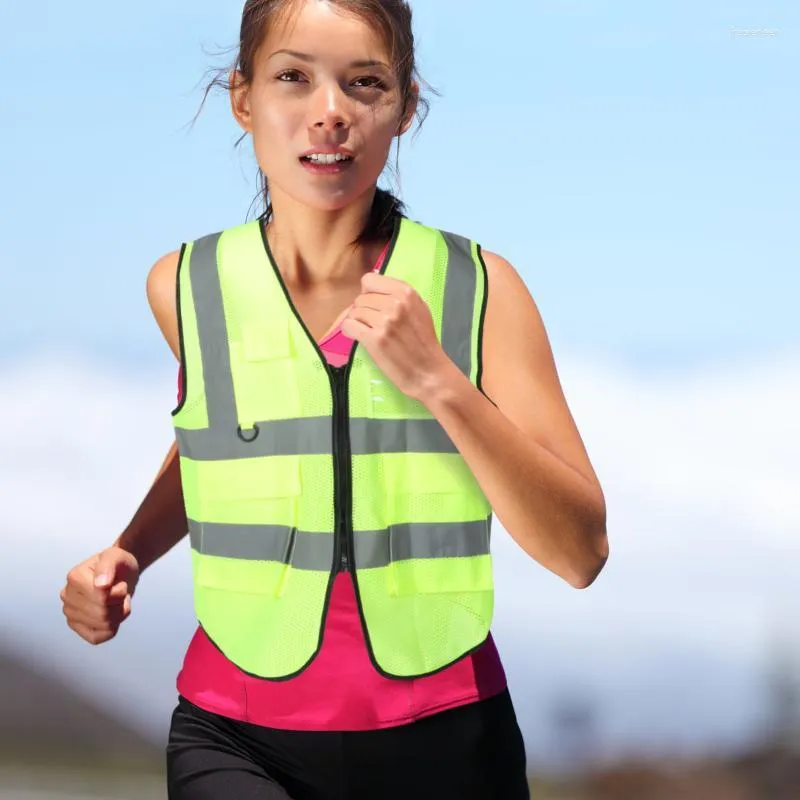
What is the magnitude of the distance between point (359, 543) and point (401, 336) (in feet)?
0.98

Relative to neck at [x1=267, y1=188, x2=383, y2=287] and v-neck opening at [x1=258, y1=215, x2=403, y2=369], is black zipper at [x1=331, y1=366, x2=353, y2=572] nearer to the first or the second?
v-neck opening at [x1=258, y1=215, x2=403, y2=369]

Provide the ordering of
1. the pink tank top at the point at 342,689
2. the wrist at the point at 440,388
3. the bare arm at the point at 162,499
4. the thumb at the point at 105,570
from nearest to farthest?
the wrist at the point at 440,388, the pink tank top at the point at 342,689, the thumb at the point at 105,570, the bare arm at the point at 162,499

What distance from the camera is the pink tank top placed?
1.79 meters

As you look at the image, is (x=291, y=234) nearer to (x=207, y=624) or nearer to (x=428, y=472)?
(x=428, y=472)

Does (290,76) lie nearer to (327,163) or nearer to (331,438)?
(327,163)

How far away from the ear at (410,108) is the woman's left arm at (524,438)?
218 millimetres

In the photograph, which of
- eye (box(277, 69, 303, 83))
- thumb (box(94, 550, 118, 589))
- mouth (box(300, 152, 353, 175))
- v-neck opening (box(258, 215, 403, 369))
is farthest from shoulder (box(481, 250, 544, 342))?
thumb (box(94, 550, 118, 589))

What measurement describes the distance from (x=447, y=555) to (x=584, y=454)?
0.22m

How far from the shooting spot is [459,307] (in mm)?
1874

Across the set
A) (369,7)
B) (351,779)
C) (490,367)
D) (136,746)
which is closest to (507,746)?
(351,779)

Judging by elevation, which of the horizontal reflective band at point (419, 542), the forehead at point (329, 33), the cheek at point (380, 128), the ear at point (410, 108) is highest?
the forehead at point (329, 33)

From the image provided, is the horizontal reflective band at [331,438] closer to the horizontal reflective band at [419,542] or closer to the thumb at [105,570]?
the horizontal reflective band at [419,542]

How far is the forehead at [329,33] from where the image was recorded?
6.03 feet

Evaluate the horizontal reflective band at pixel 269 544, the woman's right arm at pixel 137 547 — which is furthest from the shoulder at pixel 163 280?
the horizontal reflective band at pixel 269 544
